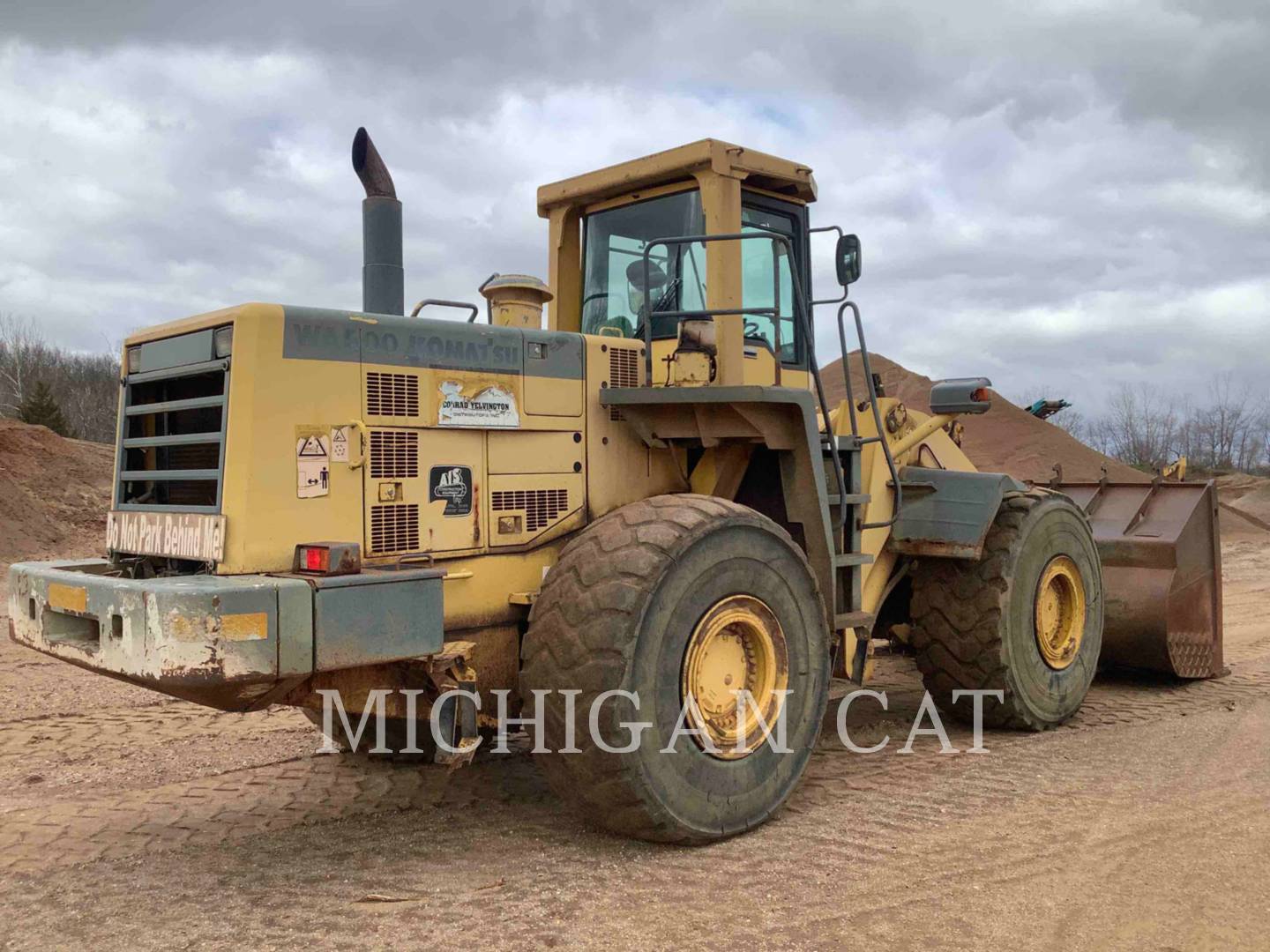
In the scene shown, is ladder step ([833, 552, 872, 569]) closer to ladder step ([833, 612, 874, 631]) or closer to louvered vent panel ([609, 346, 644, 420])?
ladder step ([833, 612, 874, 631])

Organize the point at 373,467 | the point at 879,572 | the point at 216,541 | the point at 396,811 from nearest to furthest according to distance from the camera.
A: the point at 216,541
the point at 373,467
the point at 396,811
the point at 879,572

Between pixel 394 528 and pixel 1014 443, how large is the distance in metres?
18.9

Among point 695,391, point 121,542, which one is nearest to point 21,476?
point 121,542

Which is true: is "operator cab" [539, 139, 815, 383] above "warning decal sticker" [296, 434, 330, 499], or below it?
above

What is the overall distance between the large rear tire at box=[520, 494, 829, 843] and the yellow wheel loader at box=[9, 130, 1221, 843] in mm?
13

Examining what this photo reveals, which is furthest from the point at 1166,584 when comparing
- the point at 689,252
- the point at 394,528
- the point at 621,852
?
the point at 394,528

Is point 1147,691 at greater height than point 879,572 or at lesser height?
lesser

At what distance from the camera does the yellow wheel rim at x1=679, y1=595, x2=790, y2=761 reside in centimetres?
431

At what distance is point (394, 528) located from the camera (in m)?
4.16

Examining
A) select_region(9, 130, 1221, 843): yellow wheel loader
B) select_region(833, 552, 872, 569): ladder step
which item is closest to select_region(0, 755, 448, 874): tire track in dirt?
select_region(9, 130, 1221, 843): yellow wheel loader

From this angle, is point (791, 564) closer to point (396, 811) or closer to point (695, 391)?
point (695, 391)

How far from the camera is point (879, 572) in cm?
601

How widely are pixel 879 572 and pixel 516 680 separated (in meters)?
2.37

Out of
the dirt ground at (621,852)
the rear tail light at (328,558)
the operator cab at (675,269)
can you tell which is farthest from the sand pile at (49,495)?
the rear tail light at (328,558)
